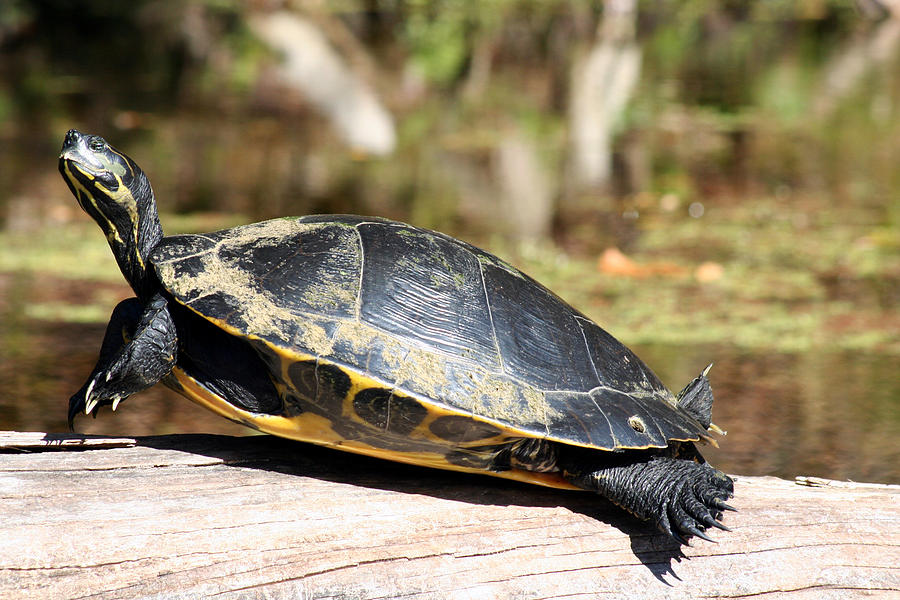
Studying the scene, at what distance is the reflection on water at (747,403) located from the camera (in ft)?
12.6

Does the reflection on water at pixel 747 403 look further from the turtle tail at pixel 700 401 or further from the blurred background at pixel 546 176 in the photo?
the turtle tail at pixel 700 401

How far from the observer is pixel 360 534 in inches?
87.5

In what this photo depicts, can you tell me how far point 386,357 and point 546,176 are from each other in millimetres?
6265

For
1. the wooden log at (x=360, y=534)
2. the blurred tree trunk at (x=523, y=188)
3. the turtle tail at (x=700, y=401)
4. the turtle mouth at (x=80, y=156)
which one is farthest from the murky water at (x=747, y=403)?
the blurred tree trunk at (x=523, y=188)

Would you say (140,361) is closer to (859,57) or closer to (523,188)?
(523,188)

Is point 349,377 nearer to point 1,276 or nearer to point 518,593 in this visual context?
point 518,593

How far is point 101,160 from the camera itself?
2418 millimetres

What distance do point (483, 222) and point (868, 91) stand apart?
7.98m

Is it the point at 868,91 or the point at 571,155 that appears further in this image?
the point at 868,91

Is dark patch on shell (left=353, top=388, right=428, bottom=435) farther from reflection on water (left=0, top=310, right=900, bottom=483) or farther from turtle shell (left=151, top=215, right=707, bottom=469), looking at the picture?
reflection on water (left=0, top=310, right=900, bottom=483)

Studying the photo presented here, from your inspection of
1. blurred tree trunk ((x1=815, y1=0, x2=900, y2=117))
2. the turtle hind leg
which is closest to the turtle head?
the turtle hind leg

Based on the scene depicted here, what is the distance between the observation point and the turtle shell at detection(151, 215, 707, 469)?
7.34ft

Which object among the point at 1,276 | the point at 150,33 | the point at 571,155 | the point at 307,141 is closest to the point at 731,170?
the point at 571,155

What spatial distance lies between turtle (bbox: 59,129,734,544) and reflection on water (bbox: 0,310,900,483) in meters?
1.50
